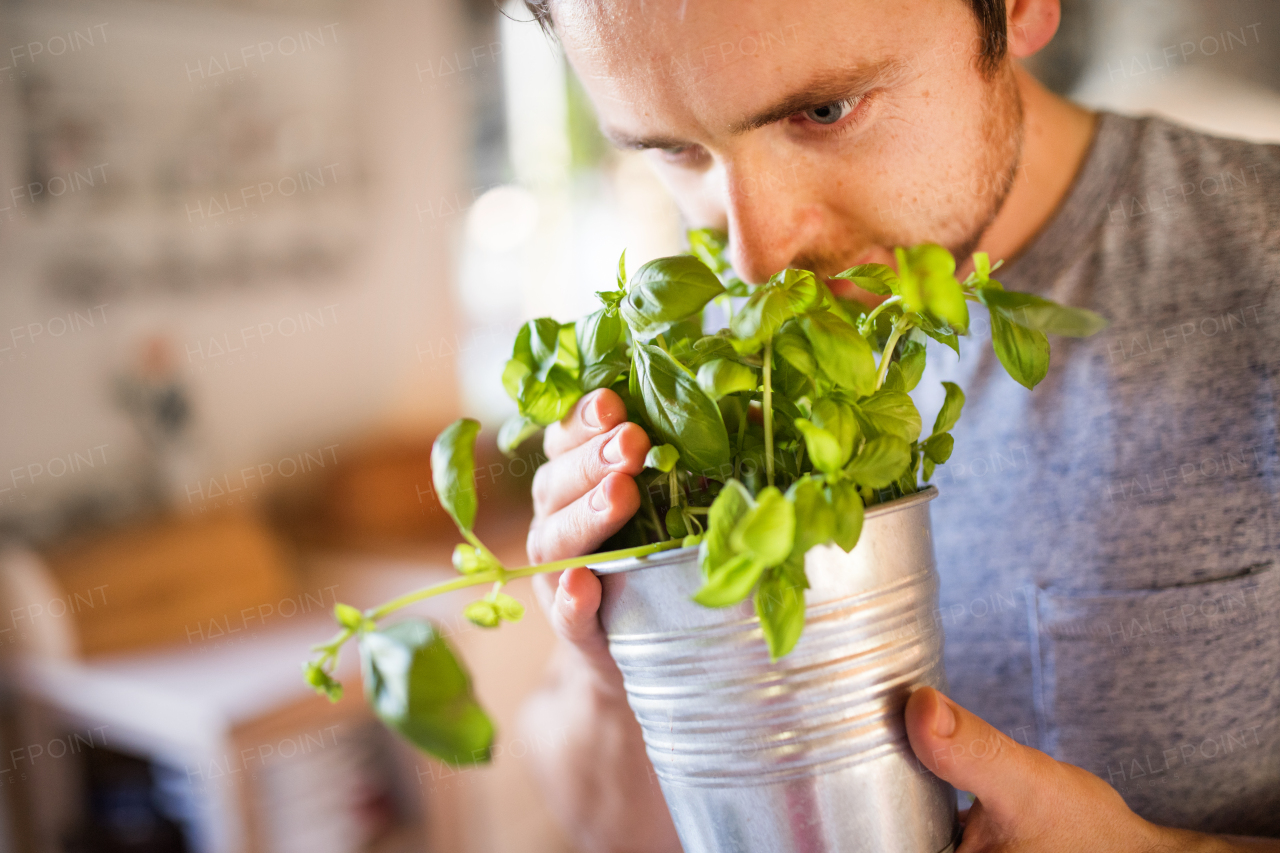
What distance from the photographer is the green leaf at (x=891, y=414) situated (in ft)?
1.63

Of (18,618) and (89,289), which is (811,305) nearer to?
(18,618)

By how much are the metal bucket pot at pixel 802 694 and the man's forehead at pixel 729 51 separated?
1.02 feet

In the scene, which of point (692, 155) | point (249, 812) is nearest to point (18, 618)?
point (249, 812)

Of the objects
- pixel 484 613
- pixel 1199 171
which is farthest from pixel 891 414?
pixel 1199 171

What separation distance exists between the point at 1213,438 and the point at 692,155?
52 cm

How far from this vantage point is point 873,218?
0.75m

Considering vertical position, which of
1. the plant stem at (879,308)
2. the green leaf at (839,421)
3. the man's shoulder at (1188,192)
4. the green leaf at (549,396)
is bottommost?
the green leaf at (839,421)

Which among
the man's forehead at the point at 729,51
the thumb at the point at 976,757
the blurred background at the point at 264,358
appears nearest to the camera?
the thumb at the point at 976,757

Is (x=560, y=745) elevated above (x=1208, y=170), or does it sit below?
below

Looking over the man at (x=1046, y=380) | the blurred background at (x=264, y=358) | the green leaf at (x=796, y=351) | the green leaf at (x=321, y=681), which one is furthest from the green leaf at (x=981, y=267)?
the blurred background at (x=264, y=358)

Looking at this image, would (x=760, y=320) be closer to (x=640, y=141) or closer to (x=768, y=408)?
(x=768, y=408)

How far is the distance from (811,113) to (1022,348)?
287 mm

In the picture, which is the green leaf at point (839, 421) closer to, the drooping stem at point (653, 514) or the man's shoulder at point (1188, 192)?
the drooping stem at point (653, 514)

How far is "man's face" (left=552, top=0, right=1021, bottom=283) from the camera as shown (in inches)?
25.0
